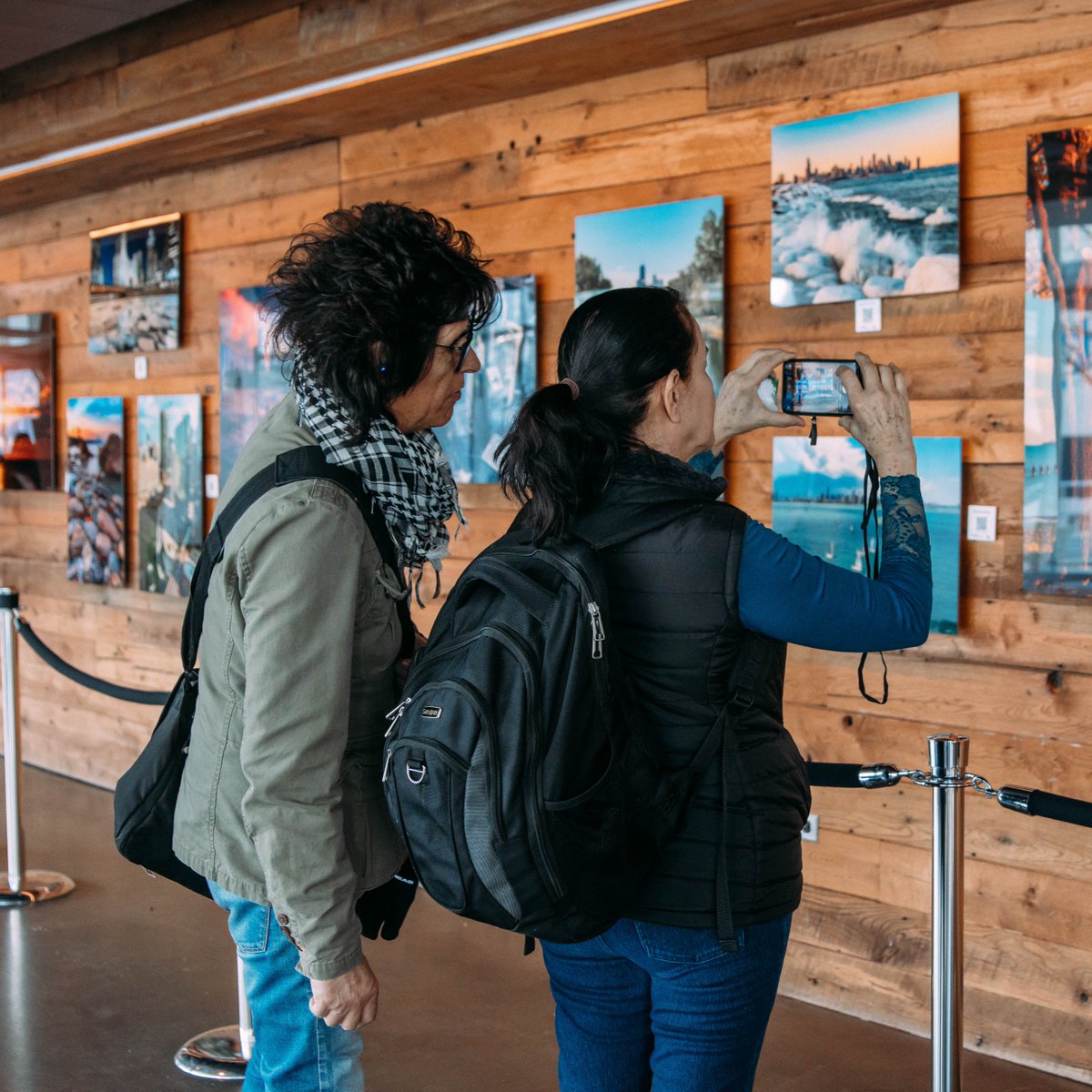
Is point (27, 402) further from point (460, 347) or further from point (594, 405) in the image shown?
point (594, 405)

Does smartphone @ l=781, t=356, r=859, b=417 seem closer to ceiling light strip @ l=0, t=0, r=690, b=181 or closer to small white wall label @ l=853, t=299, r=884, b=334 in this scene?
small white wall label @ l=853, t=299, r=884, b=334

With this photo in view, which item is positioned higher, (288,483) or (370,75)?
(370,75)

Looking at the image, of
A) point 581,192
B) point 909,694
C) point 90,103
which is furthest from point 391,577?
point 90,103

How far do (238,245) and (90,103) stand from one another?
77 centimetres

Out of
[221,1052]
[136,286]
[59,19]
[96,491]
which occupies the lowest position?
[221,1052]

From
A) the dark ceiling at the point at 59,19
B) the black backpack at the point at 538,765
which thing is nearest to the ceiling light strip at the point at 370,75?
the dark ceiling at the point at 59,19

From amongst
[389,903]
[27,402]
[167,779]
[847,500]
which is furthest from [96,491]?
[389,903]

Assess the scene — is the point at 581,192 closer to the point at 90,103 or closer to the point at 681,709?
the point at 90,103

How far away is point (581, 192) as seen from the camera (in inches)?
159

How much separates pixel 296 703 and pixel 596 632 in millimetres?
369

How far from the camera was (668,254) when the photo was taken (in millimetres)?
3775

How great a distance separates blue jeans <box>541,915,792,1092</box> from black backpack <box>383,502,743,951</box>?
0.11 metres

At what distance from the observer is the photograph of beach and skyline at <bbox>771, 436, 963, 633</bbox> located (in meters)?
3.23

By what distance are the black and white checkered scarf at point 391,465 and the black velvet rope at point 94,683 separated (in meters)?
2.11
